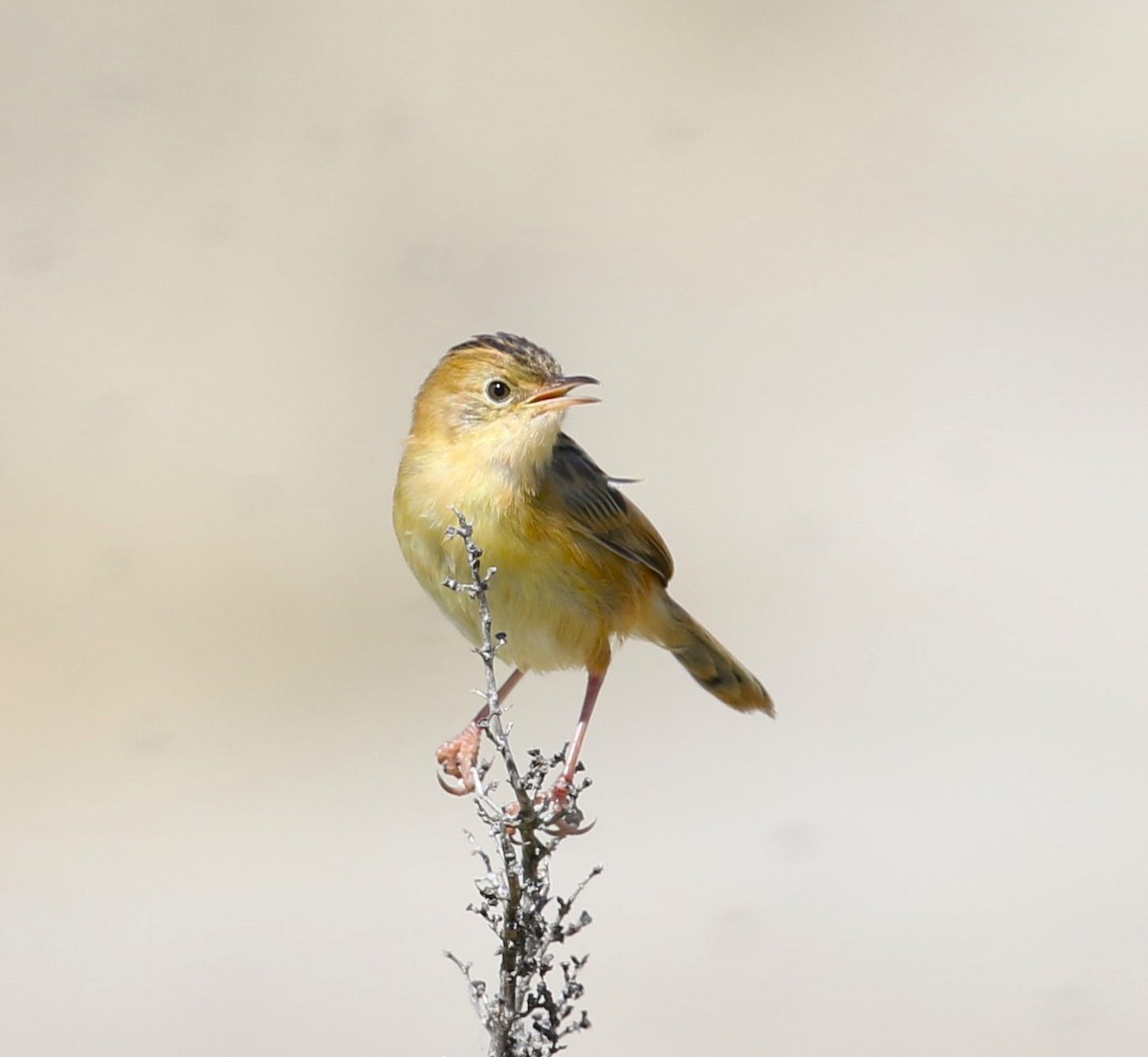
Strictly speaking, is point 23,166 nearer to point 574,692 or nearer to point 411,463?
point 574,692

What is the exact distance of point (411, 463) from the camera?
550 cm

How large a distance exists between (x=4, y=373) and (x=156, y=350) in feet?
3.72

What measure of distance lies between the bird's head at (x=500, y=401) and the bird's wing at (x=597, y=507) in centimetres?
12

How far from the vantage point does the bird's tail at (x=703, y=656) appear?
610 cm

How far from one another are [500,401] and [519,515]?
0.37 m

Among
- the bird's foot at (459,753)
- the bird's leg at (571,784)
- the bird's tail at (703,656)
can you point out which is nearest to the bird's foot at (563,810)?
the bird's leg at (571,784)

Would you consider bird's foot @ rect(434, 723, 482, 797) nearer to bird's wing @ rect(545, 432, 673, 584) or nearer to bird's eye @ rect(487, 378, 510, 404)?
bird's wing @ rect(545, 432, 673, 584)

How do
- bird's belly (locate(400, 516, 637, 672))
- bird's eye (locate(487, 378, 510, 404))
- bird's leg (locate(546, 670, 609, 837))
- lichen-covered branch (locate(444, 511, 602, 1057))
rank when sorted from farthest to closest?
bird's eye (locate(487, 378, 510, 404))
bird's belly (locate(400, 516, 637, 672))
bird's leg (locate(546, 670, 609, 837))
lichen-covered branch (locate(444, 511, 602, 1057))

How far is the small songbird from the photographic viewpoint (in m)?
5.26

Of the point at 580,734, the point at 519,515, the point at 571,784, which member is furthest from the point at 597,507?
the point at 571,784

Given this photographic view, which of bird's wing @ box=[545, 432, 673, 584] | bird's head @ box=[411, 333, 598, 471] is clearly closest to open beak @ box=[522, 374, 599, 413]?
bird's head @ box=[411, 333, 598, 471]

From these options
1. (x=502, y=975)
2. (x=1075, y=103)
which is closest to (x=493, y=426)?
(x=502, y=975)

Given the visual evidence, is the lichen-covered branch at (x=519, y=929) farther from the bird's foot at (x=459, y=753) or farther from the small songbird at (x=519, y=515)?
the bird's foot at (x=459, y=753)

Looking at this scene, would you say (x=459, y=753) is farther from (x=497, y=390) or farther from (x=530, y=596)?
(x=497, y=390)
